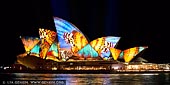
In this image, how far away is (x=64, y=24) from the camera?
2576 inches

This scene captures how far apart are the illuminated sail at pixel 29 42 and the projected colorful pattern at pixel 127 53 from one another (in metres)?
11.4

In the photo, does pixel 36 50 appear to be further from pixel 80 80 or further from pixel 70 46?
pixel 80 80

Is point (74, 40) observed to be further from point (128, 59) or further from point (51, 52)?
point (128, 59)

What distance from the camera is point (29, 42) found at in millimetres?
65000

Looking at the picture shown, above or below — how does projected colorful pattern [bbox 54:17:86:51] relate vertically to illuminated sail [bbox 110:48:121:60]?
above

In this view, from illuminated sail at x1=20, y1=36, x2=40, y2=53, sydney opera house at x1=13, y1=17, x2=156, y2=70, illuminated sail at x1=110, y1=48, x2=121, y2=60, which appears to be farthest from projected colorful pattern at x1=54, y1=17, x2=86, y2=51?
illuminated sail at x1=110, y1=48, x2=121, y2=60

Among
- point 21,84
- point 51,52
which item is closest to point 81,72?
point 51,52

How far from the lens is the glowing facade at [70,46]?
65375mm

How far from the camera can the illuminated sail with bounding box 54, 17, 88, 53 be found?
6519cm

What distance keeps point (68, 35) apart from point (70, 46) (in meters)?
2.89

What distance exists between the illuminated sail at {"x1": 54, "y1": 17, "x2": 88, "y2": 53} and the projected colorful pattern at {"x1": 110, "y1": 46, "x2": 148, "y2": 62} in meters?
5.35

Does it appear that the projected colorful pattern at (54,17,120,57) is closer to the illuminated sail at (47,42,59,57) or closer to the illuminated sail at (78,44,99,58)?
the illuminated sail at (78,44,99,58)

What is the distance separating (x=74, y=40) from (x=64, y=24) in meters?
2.85

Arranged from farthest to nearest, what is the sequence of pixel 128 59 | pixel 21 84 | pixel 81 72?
pixel 128 59
pixel 81 72
pixel 21 84
